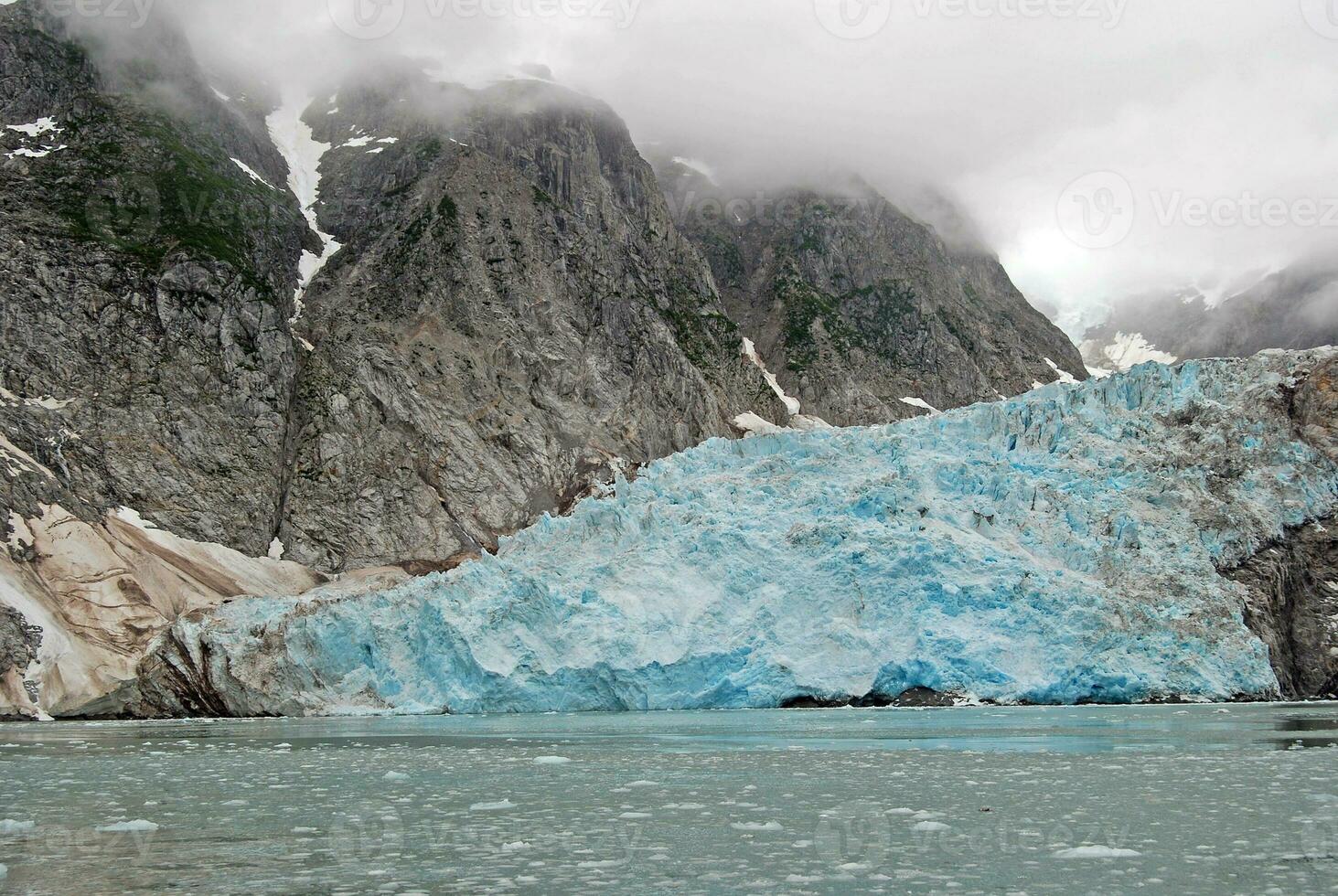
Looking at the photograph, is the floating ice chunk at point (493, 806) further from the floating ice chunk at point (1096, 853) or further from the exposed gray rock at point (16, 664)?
the exposed gray rock at point (16, 664)

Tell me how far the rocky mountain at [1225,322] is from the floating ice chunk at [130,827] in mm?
111521

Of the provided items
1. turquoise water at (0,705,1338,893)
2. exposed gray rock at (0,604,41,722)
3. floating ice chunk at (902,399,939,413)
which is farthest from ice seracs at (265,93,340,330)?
turquoise water at (0,705,1338,893)

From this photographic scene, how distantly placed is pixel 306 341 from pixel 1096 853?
63.1 meters

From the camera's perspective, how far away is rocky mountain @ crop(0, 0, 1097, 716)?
51719mm

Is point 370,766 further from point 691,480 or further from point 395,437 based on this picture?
point 395,437

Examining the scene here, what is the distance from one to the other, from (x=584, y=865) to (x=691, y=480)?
1186 inches

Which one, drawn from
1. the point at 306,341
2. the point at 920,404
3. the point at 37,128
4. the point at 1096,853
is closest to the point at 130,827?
the point at 1096,853

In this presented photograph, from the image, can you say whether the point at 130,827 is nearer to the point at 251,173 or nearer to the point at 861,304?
the point at 251,173

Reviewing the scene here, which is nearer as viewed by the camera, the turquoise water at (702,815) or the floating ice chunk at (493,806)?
the turquoise water at (702,815)

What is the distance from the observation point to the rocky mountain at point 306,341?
51.7 meters

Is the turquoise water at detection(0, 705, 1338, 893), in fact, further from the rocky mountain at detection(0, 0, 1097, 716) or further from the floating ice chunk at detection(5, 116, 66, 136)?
the floating ice chunk at detection(5, 116, 66, 136)

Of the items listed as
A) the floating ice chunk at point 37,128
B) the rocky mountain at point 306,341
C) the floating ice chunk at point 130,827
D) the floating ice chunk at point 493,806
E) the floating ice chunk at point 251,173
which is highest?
the floating ice chunk at point 251,173

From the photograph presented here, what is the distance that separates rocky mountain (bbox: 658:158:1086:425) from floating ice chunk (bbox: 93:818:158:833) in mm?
80291

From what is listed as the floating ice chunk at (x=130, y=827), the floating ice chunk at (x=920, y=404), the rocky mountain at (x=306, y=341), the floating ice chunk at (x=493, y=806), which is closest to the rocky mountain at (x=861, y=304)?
the floating ice chunk at (x=920, y=404)
